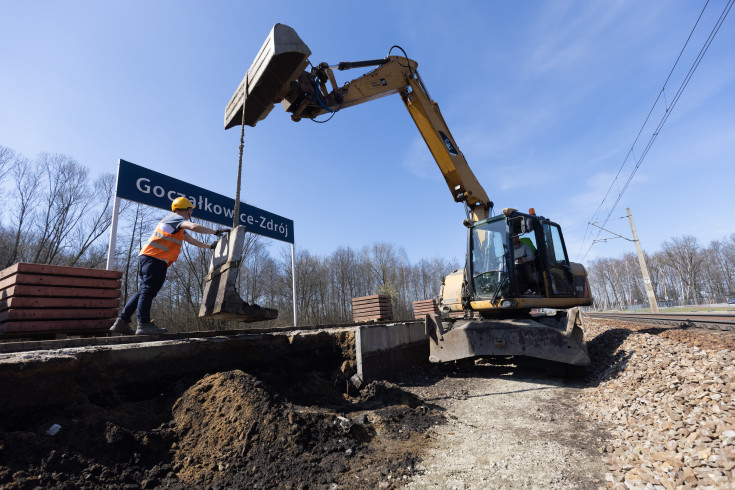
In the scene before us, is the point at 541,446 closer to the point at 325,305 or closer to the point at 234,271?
the point at 234,271

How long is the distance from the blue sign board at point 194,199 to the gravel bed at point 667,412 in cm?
893

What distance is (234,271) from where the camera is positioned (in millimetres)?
4332

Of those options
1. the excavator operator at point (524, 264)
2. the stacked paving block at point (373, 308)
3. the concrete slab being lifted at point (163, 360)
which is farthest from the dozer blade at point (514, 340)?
the stacked paving block at point (373, 308)

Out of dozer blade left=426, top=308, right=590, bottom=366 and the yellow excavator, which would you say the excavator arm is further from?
dozer blade left=426, top=308, right=590, bottom=366

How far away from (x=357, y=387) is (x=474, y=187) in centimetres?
542

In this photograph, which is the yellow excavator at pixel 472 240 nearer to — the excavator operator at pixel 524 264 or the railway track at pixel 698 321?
the excavator operator at pixel 524 264

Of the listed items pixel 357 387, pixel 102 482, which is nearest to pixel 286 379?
pixel 357 387

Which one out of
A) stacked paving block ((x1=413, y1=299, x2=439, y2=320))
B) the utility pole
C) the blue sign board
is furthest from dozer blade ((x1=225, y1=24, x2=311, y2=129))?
the utility pole

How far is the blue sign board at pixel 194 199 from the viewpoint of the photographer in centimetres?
772

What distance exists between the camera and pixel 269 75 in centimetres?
501

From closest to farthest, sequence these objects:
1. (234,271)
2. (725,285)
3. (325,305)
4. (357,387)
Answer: (234,271) < (357,387) < (325,305) < (725,285)

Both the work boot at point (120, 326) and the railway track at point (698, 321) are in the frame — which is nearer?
the work boot at point (120, 326)

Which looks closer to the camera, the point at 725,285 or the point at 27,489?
the point at 27,489

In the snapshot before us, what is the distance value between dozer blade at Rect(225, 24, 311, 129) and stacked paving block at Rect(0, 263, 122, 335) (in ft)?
9.70
